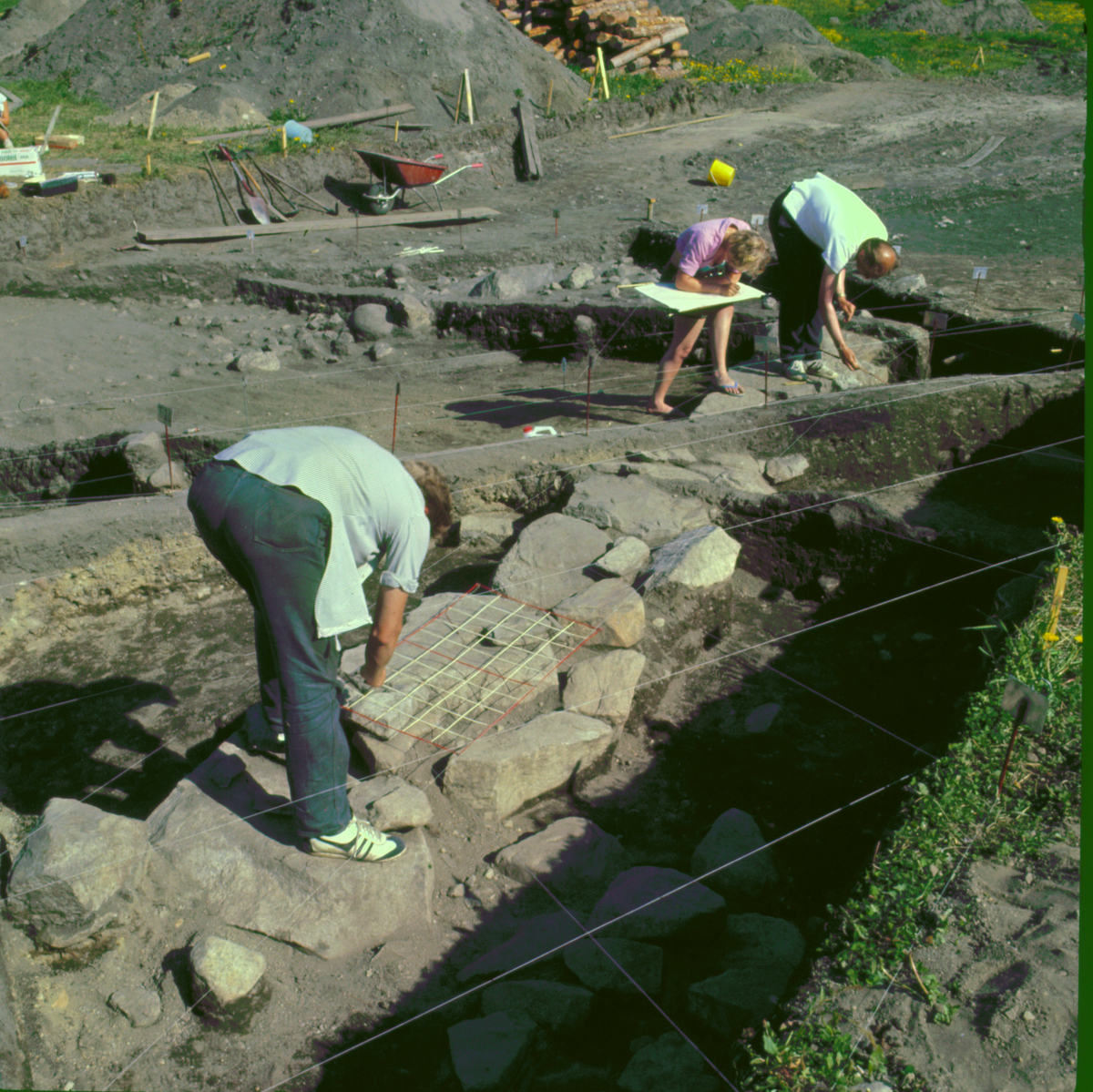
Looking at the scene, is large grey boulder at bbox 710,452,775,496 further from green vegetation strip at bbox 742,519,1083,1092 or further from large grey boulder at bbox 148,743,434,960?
large grey boulder at bbox 148,743,434,960

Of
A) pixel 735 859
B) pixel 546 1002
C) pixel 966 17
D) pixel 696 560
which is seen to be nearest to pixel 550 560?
pixel 696 560

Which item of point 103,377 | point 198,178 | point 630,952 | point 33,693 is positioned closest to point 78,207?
point 198,178

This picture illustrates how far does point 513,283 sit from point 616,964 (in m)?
7.56

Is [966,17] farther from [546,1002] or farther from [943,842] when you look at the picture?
[546,1002]

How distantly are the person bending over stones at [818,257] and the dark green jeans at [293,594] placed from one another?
Answer: 13.9 feet

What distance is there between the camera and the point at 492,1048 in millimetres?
2379

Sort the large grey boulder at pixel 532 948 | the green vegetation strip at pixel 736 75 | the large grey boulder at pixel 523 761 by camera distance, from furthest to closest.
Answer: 1. the green vegetation strip at pixel 736 75
2. the large grey boulder at pixel 523 761
3. the large grey boulder at pixel 532 948

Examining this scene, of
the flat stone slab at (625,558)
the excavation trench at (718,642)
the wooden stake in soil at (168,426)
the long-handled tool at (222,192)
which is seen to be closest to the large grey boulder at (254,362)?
the excavation trench at (718,642)

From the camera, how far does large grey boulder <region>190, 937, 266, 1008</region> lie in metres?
2.57

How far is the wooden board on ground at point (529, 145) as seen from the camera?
14.6m

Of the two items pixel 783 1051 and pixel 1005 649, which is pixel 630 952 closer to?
pixel 783 1051

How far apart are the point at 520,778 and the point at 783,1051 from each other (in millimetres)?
1482

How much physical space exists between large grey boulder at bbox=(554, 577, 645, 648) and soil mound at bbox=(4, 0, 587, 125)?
14.3 meters

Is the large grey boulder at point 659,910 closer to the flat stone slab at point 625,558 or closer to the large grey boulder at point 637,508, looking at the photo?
the flat stone slab at point 625,558
